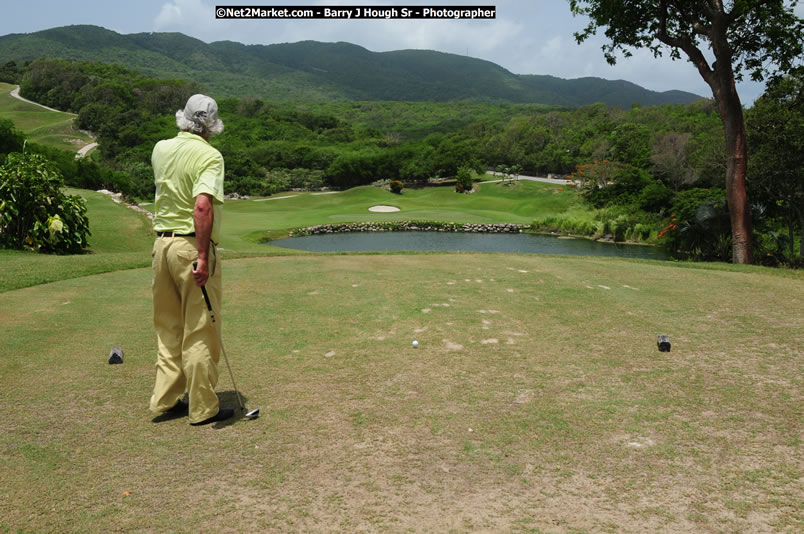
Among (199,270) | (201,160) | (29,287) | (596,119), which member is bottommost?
(29,287)

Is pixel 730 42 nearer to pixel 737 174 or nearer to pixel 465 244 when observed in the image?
pixel 737 174

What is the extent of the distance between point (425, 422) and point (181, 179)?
2.99 m

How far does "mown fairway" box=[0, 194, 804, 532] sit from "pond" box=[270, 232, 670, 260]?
3369 cm

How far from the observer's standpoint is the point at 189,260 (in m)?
5.11

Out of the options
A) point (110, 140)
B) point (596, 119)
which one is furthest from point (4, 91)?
point (596, 119)

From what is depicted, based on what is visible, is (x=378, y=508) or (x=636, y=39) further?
(x=636, y=39)

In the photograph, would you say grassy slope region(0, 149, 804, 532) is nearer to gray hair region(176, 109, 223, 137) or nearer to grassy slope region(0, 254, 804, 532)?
grassy slope region(0, 254, 804, 532)

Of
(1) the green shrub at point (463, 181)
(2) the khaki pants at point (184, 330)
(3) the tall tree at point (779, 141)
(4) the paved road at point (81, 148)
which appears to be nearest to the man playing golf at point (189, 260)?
(2) the khaki pants at point (184, 330)

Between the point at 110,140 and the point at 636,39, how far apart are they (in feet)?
396

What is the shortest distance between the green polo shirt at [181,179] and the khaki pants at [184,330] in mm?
149

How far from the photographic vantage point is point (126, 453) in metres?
4.52

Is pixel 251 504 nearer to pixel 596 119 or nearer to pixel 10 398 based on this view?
pixel 10 398

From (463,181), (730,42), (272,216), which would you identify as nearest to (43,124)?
(463,181)

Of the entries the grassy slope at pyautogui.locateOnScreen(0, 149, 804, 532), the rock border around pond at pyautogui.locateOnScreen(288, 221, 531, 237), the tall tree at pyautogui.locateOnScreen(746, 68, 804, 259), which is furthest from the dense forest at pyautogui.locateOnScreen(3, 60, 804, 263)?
the grassy slope at pyautogui.locateOnScreen(0, 149, 804, 532)
